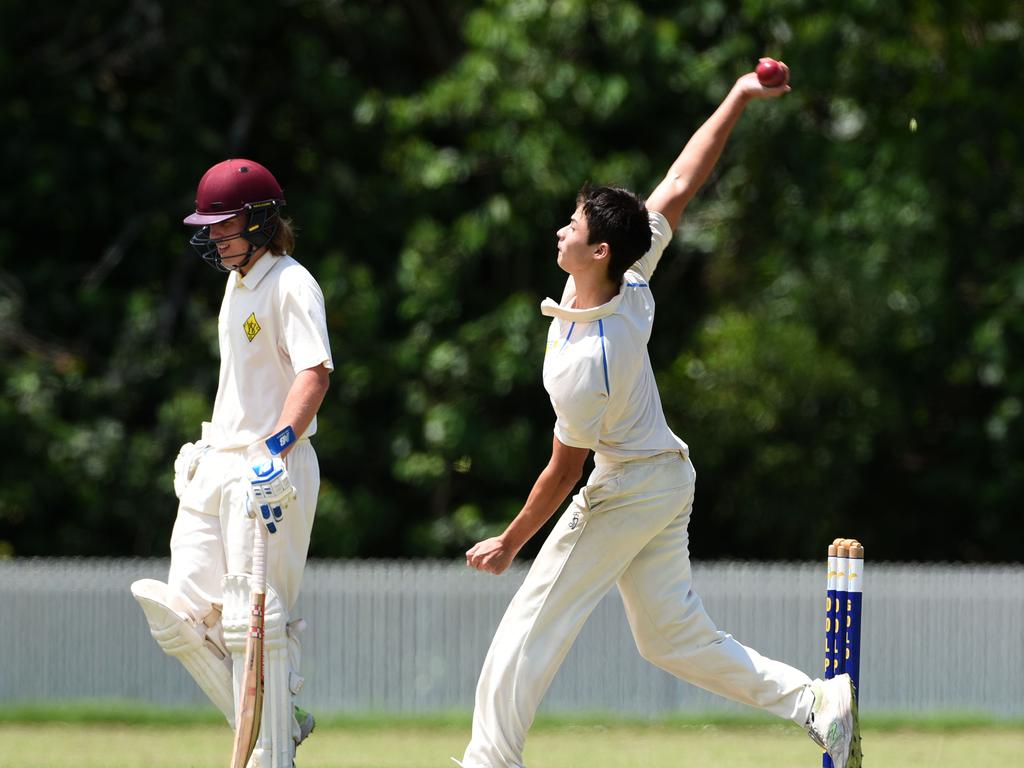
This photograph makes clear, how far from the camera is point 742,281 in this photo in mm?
14492

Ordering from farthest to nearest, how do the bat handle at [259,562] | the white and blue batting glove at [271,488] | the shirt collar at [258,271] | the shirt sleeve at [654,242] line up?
Result: the shirt collar at [258,271], the shirt sleeve at [654,242], the bat handle at [259,562], the white and blue batting glove at [271,488]

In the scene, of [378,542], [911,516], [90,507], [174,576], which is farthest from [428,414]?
[174,576]

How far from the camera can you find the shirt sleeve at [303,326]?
17.3 ft

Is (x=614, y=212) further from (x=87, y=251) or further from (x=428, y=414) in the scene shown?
(x=87, y=251)

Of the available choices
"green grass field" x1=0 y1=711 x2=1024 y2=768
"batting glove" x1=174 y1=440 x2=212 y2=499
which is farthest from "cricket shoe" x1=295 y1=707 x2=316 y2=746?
"green grass field" x1=0 y1=711 x2=1024 y2=768

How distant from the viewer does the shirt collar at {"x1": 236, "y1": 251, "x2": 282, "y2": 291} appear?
5434 mm

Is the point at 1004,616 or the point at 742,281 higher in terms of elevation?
the point at 742,281

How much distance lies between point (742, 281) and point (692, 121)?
1.80 meters

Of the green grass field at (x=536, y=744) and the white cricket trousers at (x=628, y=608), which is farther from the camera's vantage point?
the green grass field at (x=536, y=744)

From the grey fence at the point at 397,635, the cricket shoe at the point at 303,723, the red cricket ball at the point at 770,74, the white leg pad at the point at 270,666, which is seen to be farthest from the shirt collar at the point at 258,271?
the grey fence at the point at 397,635

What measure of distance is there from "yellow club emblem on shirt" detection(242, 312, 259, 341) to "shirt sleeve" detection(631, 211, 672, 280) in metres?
1.18

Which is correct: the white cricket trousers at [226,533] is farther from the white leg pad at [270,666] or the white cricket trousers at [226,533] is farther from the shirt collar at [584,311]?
the shirt collar at [584,311]

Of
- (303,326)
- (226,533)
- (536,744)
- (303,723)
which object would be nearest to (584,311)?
(303,326)

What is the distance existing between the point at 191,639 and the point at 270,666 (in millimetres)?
293
